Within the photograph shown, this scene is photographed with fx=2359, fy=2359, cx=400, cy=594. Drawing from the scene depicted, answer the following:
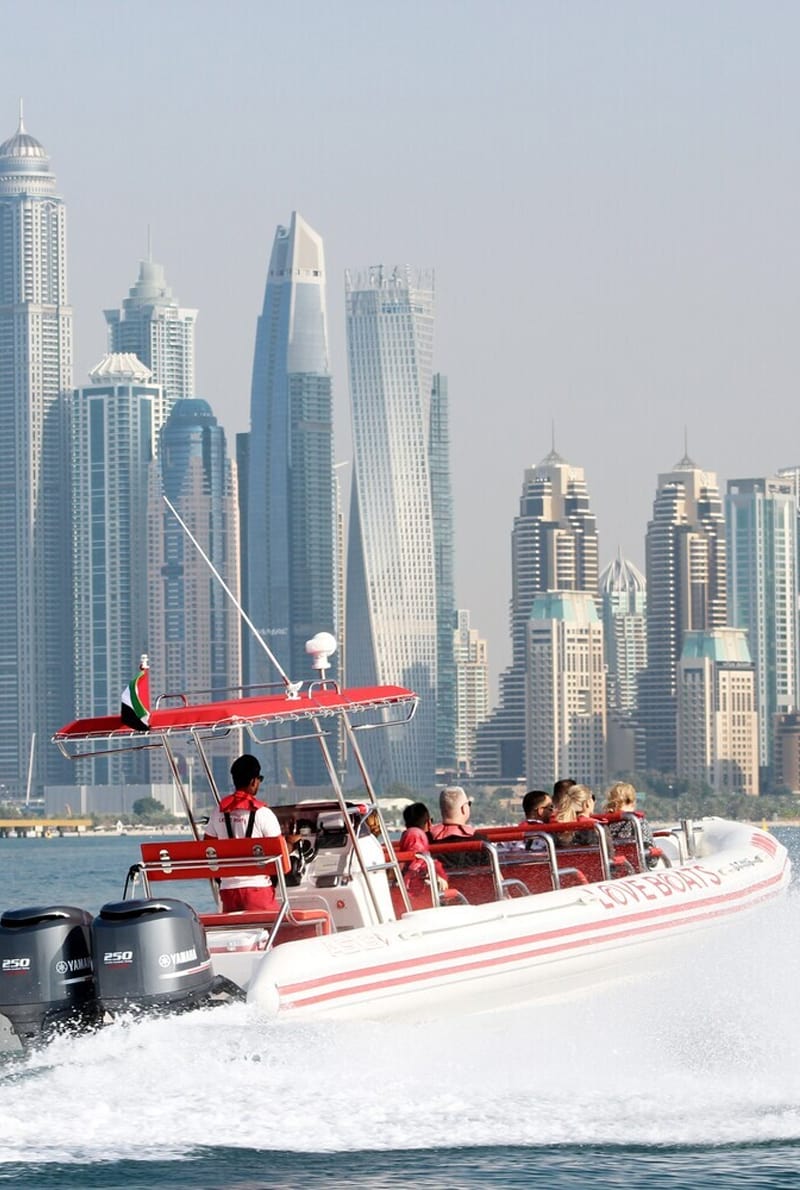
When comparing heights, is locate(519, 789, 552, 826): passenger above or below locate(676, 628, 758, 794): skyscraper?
above

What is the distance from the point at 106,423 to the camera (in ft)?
653

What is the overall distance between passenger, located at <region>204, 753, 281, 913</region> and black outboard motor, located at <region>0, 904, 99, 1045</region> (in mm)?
988

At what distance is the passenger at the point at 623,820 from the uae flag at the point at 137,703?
3284 millimetres

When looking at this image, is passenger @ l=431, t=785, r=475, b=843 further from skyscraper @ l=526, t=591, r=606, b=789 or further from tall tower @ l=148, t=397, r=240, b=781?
tall tower @ l=148, t=397, r=240, b=781

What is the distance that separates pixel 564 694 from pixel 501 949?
150449mm

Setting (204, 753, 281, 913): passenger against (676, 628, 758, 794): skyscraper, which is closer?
(204, 753, 281, 913): passenger

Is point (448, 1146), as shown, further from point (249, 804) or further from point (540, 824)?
point (540, 824)

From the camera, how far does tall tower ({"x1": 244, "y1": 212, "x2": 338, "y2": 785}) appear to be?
174 m

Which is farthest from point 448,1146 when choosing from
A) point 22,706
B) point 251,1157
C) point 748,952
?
point 22,706

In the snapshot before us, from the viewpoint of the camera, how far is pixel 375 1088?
9578 millimetres

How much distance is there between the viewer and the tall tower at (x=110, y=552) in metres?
189

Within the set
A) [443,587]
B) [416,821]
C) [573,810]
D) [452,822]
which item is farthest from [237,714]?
[443,587]

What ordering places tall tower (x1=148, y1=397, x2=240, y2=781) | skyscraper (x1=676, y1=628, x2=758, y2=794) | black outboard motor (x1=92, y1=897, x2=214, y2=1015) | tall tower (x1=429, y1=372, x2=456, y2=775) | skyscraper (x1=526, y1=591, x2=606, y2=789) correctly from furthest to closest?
tall tower (x1=148, y1=397, x2=240, y2=781), tall tower (x1=429, y1=372, x2=456, y2=775), skyscraper (x1=526, y1=591, x2=606, y2=789), skyscraper (x1=676, y1=628, x2=758, y2=794), black outboard motor (x1=92, y1=897, x2=214, y2=1015)

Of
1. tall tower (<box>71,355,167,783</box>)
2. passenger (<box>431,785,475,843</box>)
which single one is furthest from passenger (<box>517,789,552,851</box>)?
tall tower (<box>71,355,167,783</box>)
